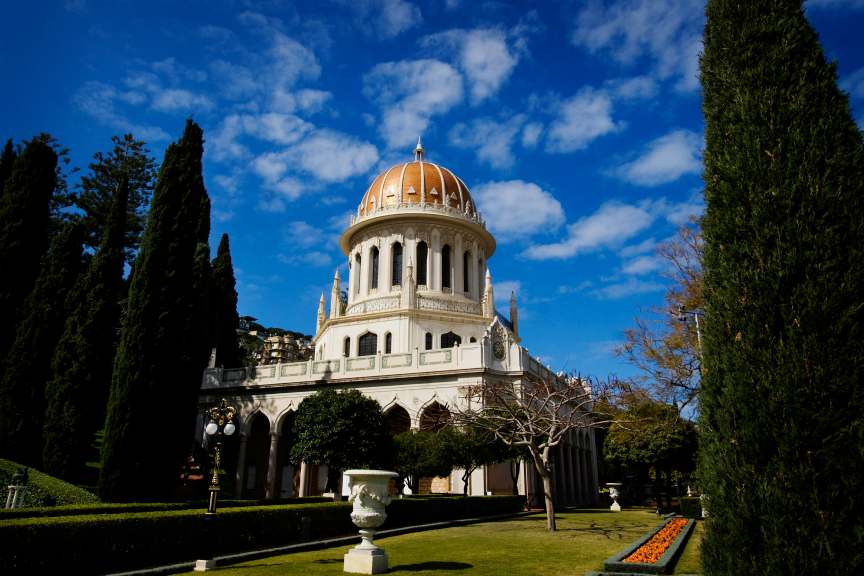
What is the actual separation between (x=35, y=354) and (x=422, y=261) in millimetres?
22436

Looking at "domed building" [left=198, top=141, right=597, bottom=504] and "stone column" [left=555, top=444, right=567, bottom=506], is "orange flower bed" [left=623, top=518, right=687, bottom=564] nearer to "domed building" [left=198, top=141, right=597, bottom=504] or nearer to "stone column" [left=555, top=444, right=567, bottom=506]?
"domed building" [left=198, top=141, right=597, bottom=504]

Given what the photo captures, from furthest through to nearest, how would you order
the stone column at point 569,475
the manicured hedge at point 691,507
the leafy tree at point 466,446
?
the stone column at point 569,475 < the leafy tree at point 466,446 < the manicured hedge at point 691,507

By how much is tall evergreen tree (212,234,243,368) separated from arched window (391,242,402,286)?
35.5ft

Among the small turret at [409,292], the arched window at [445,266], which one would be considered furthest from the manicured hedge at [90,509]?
the arched window at [445,266]

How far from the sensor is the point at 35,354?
23.1 metres

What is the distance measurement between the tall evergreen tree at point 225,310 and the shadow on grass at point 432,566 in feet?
98.8

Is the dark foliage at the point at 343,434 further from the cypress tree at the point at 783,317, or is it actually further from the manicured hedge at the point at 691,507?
the cypress tree at the point at 783,317

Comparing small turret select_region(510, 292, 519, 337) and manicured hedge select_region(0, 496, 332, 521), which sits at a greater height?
small turret select_region(510, 292, 519, 337)

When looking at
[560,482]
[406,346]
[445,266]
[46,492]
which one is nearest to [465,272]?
[445,266]

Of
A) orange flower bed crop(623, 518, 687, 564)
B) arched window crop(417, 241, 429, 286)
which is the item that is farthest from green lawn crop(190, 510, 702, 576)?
arched window crop(417, 241, 429, 286)

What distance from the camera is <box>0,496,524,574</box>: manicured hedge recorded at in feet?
29.6

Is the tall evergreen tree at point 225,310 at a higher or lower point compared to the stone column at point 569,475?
higher

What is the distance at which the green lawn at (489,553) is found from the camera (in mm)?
10234

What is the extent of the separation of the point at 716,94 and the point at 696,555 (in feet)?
32.4
